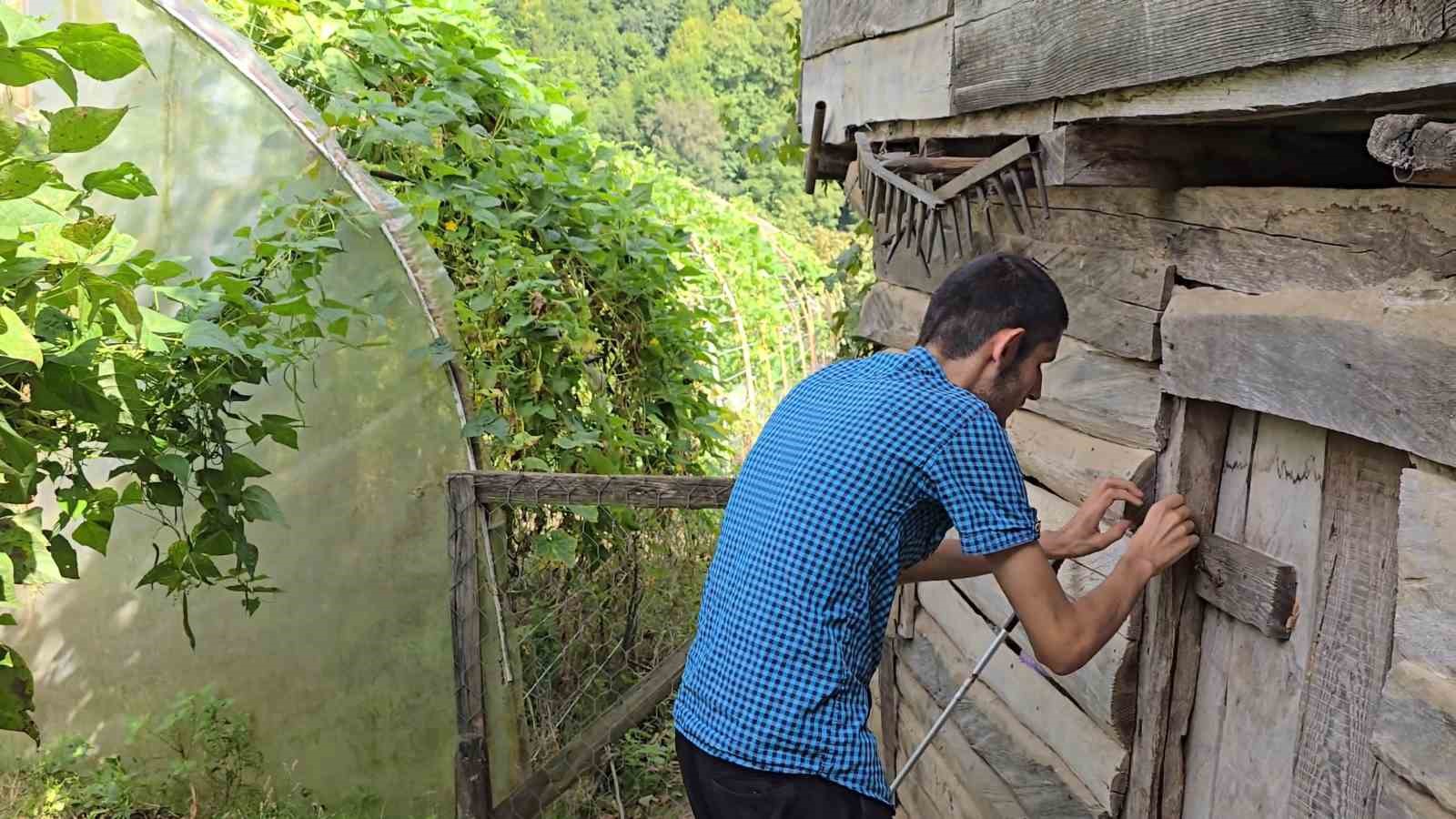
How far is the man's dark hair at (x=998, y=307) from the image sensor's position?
8.04 ft

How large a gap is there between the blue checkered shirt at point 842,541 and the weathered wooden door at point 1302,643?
1.56 ft

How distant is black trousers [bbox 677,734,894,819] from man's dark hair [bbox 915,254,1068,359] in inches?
33.9

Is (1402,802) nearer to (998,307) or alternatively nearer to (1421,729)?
(1421,729)

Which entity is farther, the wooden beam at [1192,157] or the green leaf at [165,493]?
the green leaf at [165,493]

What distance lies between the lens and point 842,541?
2.31 metres

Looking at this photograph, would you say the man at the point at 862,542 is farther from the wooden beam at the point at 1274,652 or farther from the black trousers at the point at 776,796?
the wooden beam at the point at 1274,652

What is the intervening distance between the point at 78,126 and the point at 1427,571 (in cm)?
253

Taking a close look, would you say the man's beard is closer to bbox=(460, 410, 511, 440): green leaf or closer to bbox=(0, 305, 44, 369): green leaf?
bbox=(0, 305, 44, 369): green leaf

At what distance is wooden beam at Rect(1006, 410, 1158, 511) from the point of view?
2705 mm

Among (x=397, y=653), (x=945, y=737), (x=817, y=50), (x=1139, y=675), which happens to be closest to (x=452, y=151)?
(x=817, y=50)

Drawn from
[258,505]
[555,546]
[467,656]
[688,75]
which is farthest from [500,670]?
[688,75]

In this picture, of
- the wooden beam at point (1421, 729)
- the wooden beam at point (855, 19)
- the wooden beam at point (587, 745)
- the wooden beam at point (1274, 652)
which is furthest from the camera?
the wooden beam at point (587, 745)

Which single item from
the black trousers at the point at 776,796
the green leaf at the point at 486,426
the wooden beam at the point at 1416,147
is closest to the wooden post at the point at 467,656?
the green leaf at the point at 486,426

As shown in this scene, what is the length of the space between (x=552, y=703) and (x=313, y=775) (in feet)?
3.37
